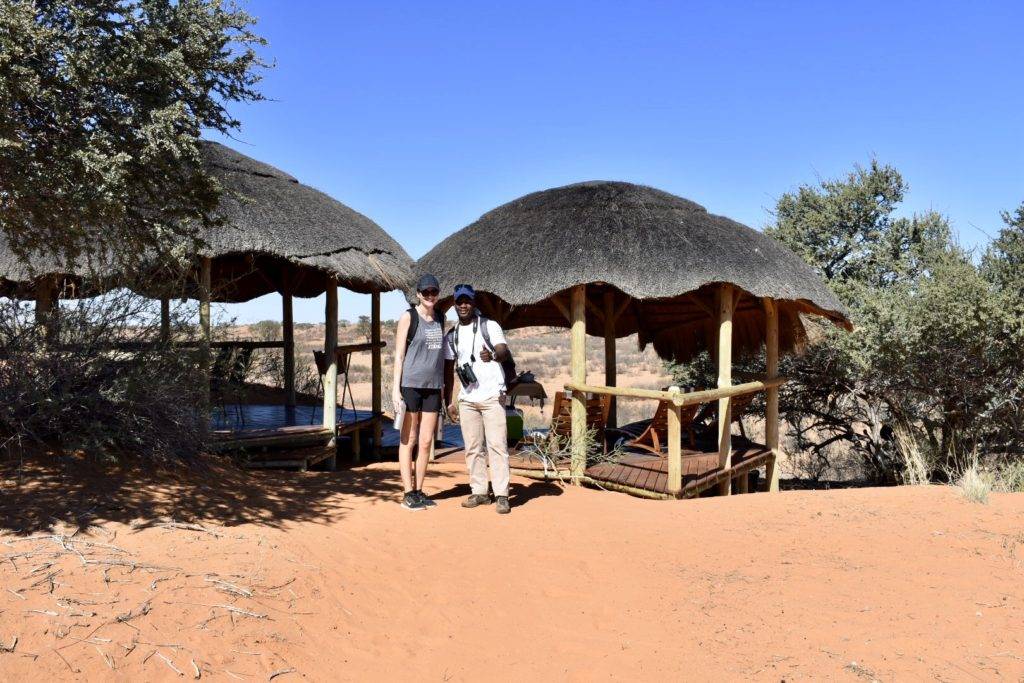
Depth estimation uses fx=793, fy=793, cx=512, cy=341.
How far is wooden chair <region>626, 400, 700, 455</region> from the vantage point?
8453 millimetres

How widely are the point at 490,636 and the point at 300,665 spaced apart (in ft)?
3.52

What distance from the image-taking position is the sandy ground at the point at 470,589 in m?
3.92

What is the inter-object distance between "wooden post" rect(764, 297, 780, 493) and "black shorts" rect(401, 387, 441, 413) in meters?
4.92

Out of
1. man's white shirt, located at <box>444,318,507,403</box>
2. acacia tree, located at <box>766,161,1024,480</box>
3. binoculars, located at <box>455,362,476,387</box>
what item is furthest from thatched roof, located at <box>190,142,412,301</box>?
acacia tree, located at <box>766,161,1024,480</box>

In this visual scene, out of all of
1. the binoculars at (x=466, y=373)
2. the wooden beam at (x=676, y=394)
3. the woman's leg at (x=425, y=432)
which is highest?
the binoculars at (x=466, y=373)

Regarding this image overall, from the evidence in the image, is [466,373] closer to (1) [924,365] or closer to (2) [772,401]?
(2) [772,401]

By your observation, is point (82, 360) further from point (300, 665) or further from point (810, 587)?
point (810, 587)

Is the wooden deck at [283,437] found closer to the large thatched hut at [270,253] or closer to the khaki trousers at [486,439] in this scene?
the large thatched hut at [270,253]

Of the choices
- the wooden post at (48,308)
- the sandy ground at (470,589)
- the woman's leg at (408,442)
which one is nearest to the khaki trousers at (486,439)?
the sandy ground at (470,589)

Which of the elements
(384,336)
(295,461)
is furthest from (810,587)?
(384,336)

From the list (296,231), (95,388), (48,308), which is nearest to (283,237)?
(296,231)

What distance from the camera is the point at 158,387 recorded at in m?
6.66

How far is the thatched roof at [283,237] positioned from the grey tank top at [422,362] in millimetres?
2034

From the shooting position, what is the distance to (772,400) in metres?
9.91
